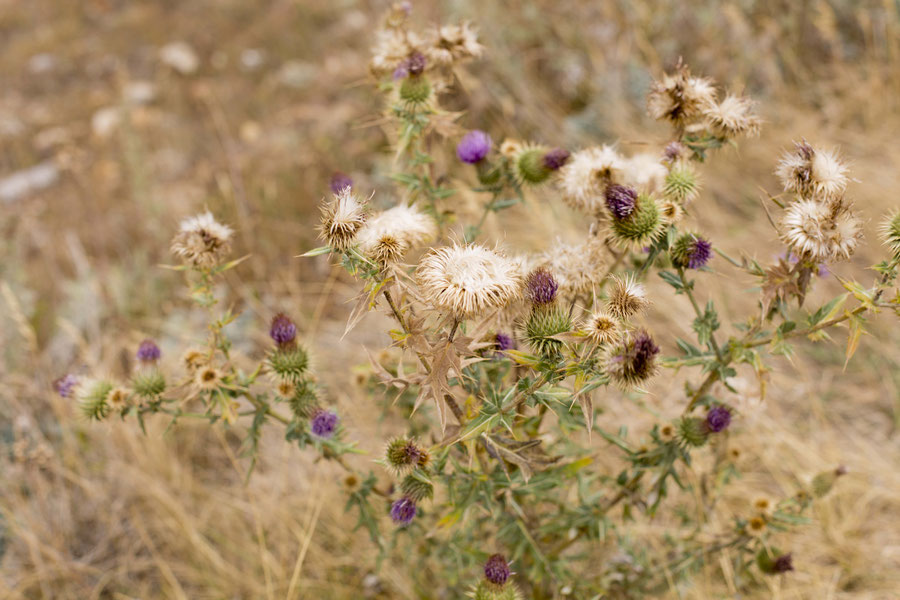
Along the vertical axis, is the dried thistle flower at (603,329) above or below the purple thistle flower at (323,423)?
below

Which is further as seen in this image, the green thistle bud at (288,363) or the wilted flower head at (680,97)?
the green thistle bud at (288,363)

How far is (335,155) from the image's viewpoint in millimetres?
6012

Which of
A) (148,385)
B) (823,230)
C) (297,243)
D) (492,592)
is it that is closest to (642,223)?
(823,230)

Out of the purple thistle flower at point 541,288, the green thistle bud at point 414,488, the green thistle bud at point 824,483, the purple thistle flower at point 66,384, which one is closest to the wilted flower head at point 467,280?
the purple thistle flower at point 541,288

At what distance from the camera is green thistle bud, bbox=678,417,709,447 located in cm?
199

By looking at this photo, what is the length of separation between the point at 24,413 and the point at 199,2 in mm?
8410

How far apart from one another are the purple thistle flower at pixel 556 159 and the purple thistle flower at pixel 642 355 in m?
0.75

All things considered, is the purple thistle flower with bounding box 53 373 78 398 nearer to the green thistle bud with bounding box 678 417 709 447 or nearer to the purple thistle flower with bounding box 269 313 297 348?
the purple thistle flower with bounding box 269 313 297 348

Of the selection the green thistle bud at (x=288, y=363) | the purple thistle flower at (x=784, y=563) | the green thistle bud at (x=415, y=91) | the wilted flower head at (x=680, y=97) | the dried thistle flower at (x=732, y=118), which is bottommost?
the purple thistle flower at (x=784, y=563)

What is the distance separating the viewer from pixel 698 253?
1.83 metres

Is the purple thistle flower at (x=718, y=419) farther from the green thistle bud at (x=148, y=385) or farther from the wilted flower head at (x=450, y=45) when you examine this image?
the green thistle bud at (x=148, y=385)

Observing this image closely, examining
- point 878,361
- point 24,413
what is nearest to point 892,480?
point 878,361

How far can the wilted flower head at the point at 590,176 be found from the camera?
1.96 m

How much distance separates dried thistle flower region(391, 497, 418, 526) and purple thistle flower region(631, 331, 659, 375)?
0.76 m
